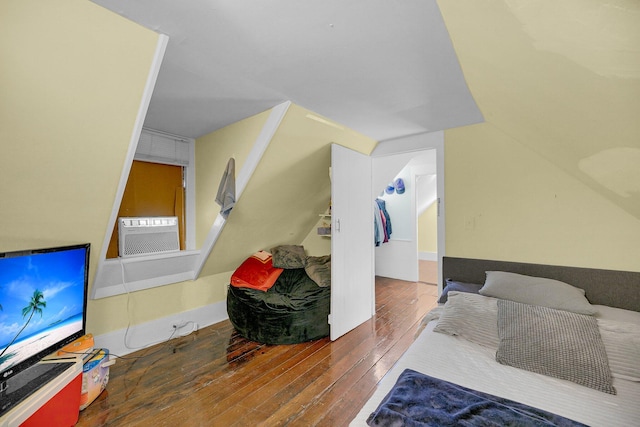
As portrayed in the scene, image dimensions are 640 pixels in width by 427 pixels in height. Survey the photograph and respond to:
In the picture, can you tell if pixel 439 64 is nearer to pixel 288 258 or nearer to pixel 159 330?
pixel 288 258

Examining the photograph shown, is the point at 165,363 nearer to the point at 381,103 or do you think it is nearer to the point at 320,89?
the point at 320,89

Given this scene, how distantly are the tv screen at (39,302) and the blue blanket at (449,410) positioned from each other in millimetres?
1900

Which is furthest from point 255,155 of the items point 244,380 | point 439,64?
point 244,380

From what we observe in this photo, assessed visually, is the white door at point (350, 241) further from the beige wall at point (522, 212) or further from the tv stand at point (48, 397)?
the tv stand at point (48, 397)

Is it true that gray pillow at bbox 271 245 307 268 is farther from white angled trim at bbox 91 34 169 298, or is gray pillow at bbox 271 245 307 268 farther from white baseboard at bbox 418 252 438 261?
white baseboard at bbox 418 252 438 261

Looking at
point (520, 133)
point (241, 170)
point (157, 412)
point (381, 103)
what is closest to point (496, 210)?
point (520, 133)

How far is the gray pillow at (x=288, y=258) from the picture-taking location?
3338 mm

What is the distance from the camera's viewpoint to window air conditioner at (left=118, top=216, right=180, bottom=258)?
2.62m

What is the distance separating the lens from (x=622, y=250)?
208 centimetres

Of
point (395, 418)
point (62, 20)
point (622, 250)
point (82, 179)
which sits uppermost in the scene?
point (62, 20)

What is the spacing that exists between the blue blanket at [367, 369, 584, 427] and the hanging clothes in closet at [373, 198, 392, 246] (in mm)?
3660

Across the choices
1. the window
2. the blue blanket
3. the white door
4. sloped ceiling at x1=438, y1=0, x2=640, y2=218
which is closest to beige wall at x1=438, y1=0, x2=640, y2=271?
sloped ceiling at x1=438, y1=0, x2=640, y2=218

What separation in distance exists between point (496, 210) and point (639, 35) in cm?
190

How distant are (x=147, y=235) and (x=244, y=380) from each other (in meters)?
1.74
